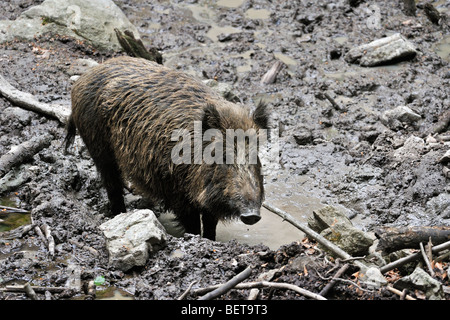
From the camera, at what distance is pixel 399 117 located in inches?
306

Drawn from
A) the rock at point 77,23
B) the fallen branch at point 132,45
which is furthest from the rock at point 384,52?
the rock at point 77,23

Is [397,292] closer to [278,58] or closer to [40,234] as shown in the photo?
[40,234]

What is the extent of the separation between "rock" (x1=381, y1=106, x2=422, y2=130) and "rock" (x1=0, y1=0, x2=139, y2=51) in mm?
4813

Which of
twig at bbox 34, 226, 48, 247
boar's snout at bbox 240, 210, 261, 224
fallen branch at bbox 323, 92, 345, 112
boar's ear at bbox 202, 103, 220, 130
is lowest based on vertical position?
fallen branch at bbox 323, 92, 345, 112

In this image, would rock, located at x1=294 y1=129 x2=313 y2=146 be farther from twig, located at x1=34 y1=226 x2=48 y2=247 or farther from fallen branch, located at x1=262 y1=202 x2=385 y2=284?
twig, located at x1=34 y1=226 x2=48 y2=247

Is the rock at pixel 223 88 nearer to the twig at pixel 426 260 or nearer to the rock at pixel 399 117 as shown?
the rock at pixel 399 117

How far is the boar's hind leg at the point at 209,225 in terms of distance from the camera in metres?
5.82

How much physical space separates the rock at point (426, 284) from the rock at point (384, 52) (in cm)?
610

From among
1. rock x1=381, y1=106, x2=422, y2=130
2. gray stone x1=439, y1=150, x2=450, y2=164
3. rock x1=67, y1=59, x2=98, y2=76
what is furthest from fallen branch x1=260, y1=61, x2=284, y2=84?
gray stone x1=439, y1=150, x2=450, y2=164

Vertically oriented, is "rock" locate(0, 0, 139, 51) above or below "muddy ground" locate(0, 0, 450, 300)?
above

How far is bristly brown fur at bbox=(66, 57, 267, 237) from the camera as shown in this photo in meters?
5.34

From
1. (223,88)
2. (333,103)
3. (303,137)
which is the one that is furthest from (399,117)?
(223,88)

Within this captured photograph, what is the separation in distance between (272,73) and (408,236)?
531 centimetres
